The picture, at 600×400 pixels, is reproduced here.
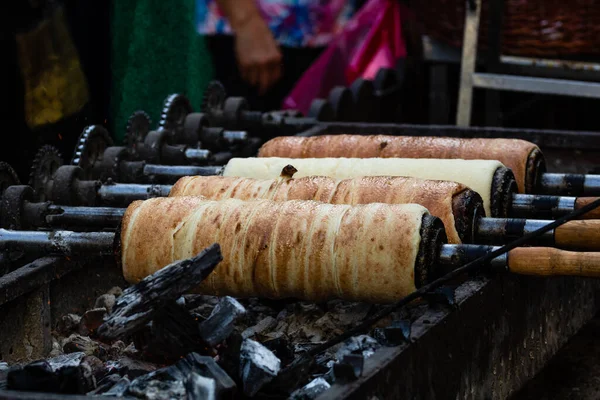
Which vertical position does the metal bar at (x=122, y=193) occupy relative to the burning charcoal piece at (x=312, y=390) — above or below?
above

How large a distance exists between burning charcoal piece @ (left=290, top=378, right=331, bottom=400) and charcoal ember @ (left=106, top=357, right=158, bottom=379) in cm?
50

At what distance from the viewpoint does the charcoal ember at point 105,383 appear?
9.09ft

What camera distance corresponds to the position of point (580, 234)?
3432mm

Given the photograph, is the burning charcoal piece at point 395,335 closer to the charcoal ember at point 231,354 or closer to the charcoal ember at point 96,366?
the charcoal ember at point 231,354

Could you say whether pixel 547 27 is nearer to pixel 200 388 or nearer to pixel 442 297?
pixel 442 297

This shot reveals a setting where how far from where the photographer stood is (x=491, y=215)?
4070 millimetres

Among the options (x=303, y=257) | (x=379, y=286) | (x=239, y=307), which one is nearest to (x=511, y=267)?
(x=379, y=286)

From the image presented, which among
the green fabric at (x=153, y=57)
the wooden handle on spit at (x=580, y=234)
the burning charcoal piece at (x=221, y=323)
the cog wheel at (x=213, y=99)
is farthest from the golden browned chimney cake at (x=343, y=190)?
the green fabric at (x=153, y=57)

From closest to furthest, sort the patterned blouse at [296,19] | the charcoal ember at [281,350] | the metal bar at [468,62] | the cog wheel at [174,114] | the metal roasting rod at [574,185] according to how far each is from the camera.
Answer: the charcoal ember at [281,350], the metal roasting rod at [574,185], the cog wheel at [174,114], the metal bar at [468,62], the patterned blouse at [296,19]

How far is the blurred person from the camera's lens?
328 inches

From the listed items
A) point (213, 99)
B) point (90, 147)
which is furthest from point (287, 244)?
point (213, 99)

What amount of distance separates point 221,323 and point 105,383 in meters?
0.37

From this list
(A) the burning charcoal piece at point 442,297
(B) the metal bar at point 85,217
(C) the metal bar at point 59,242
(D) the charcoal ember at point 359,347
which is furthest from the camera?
(B) the metal bar at point 85,217

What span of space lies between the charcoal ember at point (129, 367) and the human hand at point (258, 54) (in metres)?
5.49
